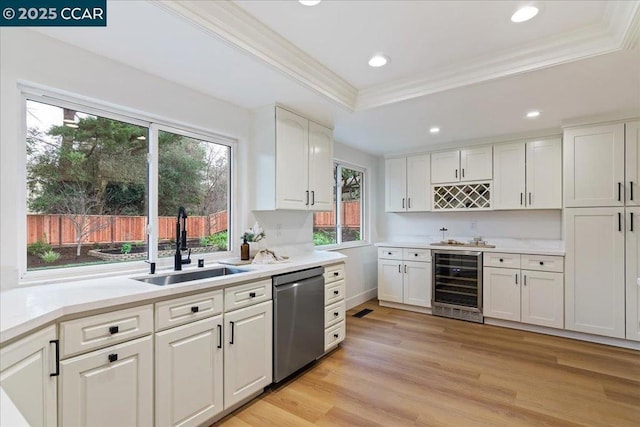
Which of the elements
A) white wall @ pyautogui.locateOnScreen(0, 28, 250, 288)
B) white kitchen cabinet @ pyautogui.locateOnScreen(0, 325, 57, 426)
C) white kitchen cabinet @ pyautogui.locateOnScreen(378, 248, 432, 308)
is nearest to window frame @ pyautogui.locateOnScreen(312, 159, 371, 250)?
white kitchen cabinet @ pyautogui.locateOnScreen(378, 248, 432, 308)

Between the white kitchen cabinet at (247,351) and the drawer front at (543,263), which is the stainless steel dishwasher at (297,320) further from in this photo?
the drawer front at (543,263)

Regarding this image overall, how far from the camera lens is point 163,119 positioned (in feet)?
8.05

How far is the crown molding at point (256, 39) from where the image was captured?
1712 mm

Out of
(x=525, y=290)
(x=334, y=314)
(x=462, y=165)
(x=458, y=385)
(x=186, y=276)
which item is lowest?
(x=458, y=385)

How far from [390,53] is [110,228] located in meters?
2.41

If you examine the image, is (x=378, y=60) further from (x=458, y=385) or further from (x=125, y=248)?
(x=458, y=385)

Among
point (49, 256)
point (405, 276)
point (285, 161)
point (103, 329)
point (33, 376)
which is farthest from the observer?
point (405, 276)

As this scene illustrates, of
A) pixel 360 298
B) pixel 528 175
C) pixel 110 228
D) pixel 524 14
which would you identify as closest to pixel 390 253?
pixel 360 298

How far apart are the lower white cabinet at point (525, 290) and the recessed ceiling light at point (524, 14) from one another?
9.06 feet

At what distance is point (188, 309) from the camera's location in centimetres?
189

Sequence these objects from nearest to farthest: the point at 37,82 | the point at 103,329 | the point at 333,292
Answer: the point at 103,329 < the point at 37,82 < the point at 333,292

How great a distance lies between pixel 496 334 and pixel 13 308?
4215mm


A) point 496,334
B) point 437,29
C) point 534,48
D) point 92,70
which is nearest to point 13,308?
point 92,70

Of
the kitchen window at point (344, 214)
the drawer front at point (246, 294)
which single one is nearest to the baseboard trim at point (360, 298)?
the kitchen window at point (344, 214)
